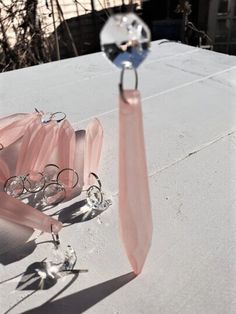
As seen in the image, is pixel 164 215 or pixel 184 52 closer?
pixel 164 215

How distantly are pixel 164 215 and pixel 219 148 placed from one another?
1.32 ft

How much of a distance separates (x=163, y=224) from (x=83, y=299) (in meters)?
0.27

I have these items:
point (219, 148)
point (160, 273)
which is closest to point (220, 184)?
point (219, 148)

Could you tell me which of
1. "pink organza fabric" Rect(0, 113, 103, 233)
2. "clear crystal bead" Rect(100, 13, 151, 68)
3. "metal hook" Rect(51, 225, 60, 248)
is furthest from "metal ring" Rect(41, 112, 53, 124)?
"clear crystal bead" Rect(100, 13, 151, 68)

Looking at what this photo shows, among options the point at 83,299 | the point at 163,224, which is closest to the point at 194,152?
the point at 163,224

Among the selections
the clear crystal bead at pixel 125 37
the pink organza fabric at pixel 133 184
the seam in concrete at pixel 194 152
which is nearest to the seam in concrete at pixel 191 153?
the seam in concrete at pixel 194 152

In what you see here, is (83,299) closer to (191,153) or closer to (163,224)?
(163,224)

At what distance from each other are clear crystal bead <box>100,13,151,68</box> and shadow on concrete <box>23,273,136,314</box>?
449mm

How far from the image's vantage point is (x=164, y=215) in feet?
3.02

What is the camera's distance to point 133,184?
2.15 ft

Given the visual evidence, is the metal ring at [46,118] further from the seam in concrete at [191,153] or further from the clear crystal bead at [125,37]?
the clear crystal bead at [125,37]

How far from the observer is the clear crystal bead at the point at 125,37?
493 mm

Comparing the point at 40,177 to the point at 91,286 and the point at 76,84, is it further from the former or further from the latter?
the point at 76,84

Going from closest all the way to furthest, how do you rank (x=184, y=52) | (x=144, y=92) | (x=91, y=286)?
(x=91, y=286)
(x=144, y=92)
(x=184, y=52)
